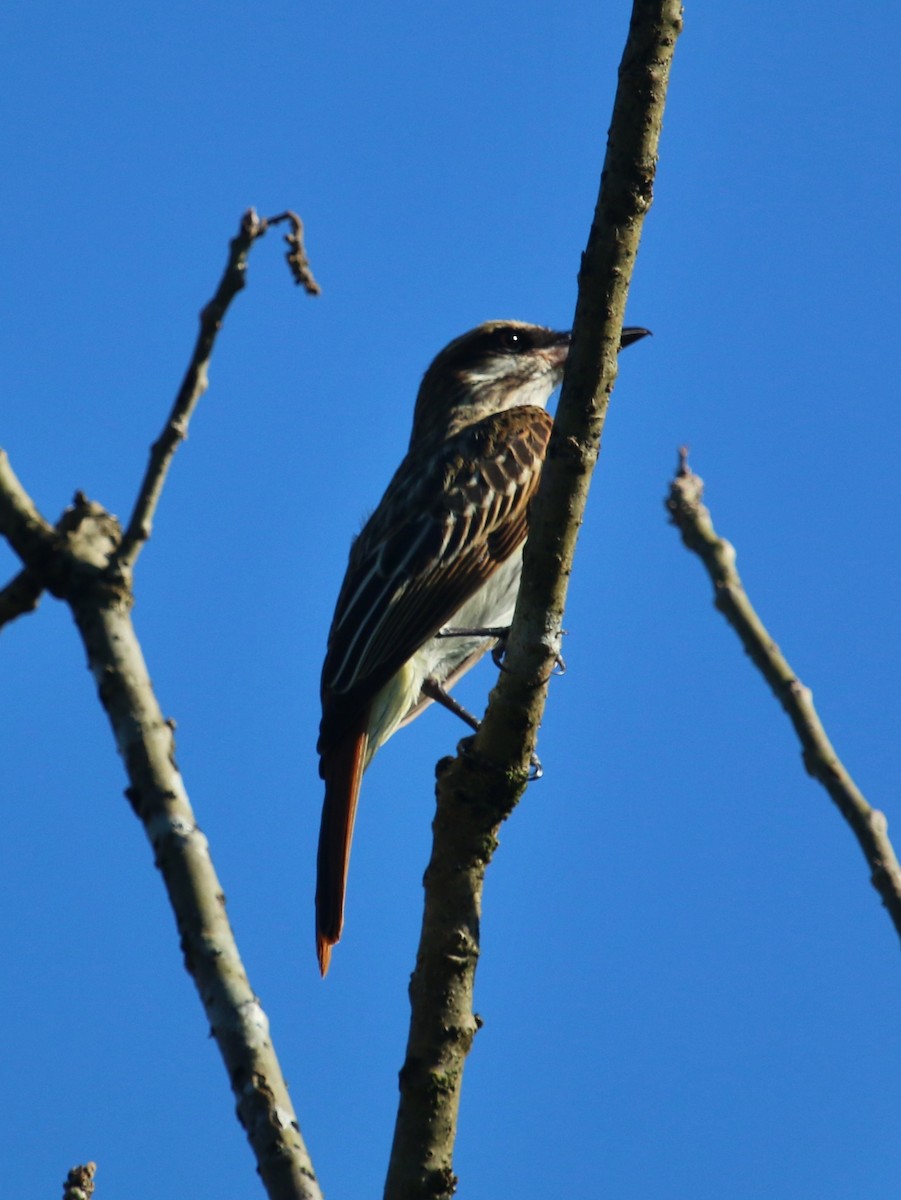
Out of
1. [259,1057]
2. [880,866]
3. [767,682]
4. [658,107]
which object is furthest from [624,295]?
[259,1057]

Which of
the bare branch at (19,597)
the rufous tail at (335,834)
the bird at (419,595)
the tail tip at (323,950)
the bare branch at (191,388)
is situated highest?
the bird at (419,595)

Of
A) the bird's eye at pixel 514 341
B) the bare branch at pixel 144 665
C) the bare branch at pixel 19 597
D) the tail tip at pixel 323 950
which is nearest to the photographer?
the bare branch at pixel 144 665

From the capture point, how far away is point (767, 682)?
12.2 feet

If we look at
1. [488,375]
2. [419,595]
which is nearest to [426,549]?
[419,595]

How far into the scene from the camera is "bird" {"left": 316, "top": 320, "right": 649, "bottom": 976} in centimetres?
748

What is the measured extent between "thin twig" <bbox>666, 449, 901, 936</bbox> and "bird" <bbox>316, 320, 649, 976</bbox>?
3.45 metres

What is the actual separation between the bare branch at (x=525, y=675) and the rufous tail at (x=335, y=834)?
1.50 metres

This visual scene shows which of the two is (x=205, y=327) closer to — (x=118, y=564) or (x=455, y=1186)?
(x=118, y=564)

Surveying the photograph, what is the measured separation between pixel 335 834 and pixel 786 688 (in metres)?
3.82

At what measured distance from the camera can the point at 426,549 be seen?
838 cm

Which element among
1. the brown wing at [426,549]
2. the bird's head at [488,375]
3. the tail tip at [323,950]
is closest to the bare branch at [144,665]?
the tail tip at [323,950]

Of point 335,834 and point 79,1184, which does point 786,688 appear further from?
point 335,834

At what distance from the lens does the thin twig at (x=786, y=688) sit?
135 inches

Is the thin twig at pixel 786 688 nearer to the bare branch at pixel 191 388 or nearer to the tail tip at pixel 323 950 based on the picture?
the bare branch at pixel 191 388
